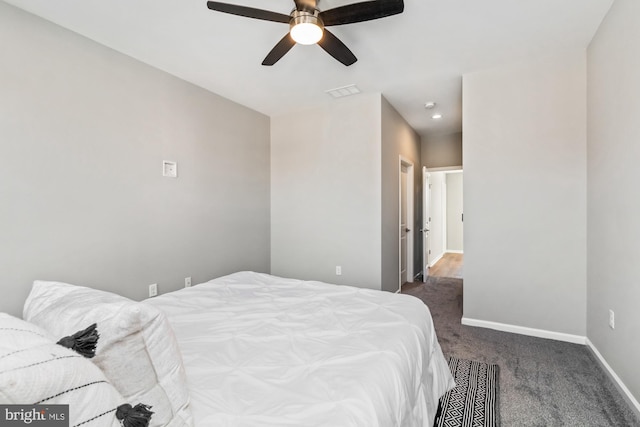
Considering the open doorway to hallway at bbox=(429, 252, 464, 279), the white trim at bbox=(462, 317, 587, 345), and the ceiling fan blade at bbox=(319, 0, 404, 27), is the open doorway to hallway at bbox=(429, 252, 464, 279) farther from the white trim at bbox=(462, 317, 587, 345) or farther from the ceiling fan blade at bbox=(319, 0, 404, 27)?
the ceiling fan blade at bbox=(319, 0, 404, 27)

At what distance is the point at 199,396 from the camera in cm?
102

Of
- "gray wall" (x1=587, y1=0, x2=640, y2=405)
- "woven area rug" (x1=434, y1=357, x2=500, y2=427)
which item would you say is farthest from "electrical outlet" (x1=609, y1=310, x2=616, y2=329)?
"woven area rug" (x1=434, y1=357, x2=500, y2=427)

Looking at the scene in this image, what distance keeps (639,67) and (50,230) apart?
4.13m

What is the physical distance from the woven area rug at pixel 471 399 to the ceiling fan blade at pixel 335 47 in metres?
2.55

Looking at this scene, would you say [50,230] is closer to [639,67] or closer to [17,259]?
[17,259]

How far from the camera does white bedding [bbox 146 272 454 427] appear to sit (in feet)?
3.20

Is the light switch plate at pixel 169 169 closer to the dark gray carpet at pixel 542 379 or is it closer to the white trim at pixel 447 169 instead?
the dark gray carpet at pixel 542 379

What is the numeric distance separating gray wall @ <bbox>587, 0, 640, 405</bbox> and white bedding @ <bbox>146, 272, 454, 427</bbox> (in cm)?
128

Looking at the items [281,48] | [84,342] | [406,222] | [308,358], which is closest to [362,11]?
[281,48]

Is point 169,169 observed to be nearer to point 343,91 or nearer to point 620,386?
point 343,91

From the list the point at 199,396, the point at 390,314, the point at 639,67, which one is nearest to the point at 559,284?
the point at 639,67

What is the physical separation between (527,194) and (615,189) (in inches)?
32.3

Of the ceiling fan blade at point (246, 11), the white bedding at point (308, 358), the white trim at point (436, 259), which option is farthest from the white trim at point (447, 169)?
the ceiling fan blade at point (246, 11)

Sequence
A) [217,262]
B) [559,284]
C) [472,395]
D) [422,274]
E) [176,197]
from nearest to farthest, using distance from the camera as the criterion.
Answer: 1. [472,395]
2. [559,284]
3. [176,197]
4. [217,262]
5. [422,274]
